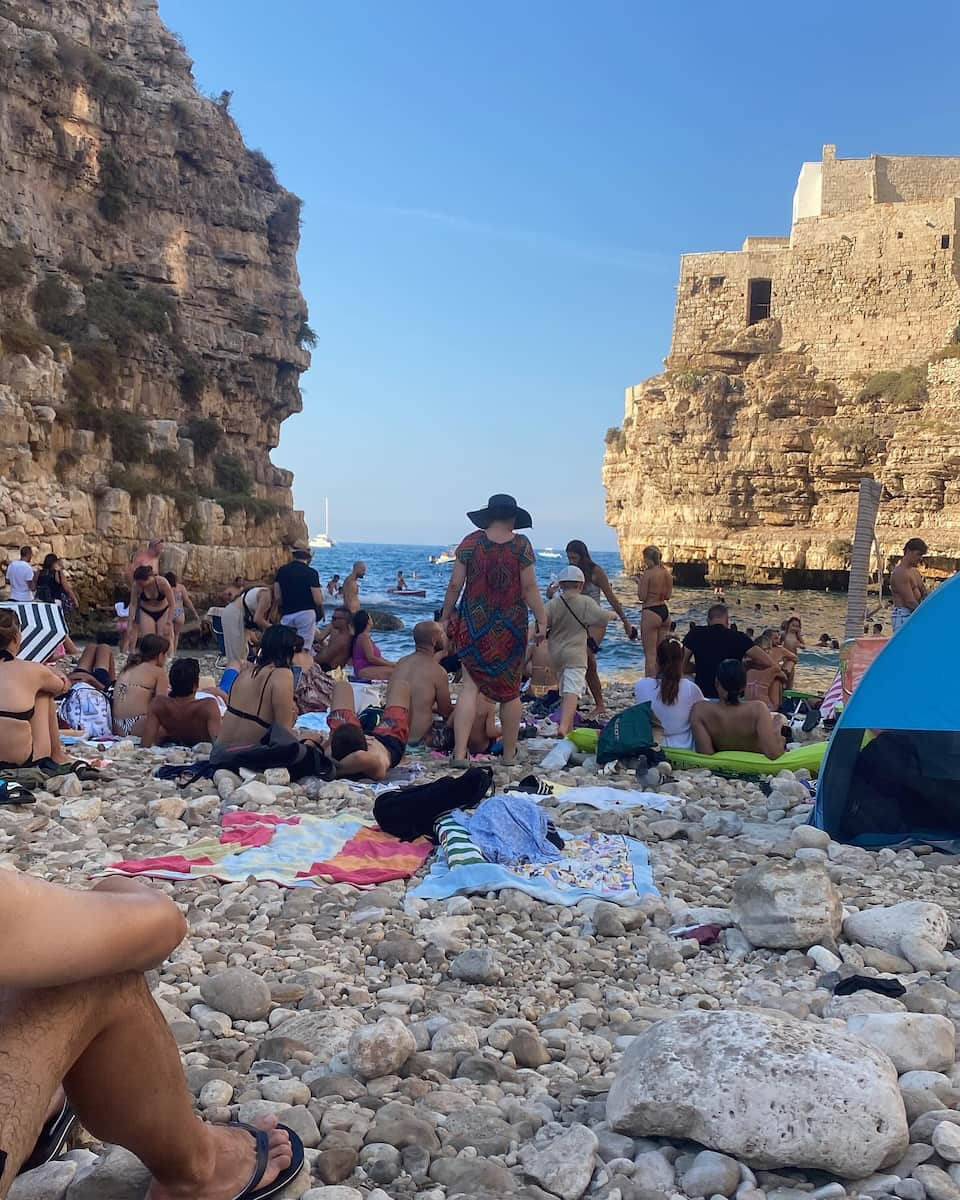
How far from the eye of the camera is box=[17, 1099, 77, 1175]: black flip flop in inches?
86.6

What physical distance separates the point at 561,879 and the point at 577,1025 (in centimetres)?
134

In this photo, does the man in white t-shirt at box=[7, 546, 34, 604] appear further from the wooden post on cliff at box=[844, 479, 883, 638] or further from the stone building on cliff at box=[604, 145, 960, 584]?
the stone building on cliff at box=[604, 145, 960, 584]

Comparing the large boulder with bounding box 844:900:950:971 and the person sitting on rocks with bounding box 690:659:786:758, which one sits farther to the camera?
the person sitting on rocks with bounding box 690:659:786:758

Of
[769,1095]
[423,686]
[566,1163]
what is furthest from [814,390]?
[566,1163]

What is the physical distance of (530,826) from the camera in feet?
15.9

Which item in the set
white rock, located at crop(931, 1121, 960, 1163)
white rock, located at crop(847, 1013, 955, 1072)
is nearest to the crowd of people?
white rock, located at crop(847, 1013, 955, 1072)

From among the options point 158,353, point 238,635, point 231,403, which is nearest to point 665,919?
point 238,635

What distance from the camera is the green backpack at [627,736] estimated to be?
7.30 meters

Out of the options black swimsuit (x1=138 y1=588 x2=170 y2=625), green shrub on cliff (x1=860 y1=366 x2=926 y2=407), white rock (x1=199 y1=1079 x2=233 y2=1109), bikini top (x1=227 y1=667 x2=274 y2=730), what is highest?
green shrub on cliff (x1=860 y1=366 x2=926 y2=407)

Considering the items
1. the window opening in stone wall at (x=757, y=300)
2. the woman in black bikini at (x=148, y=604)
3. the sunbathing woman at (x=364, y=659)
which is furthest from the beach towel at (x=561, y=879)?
the window opening in stone wall at (x=757, y=300)

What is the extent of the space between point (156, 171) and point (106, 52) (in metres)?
4.64

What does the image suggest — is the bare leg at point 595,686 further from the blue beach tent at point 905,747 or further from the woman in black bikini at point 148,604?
the woman in black bikini at point 148,604

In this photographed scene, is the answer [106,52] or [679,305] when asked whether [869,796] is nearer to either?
[106,52]

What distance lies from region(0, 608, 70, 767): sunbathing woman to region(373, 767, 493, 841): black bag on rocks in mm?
2307
